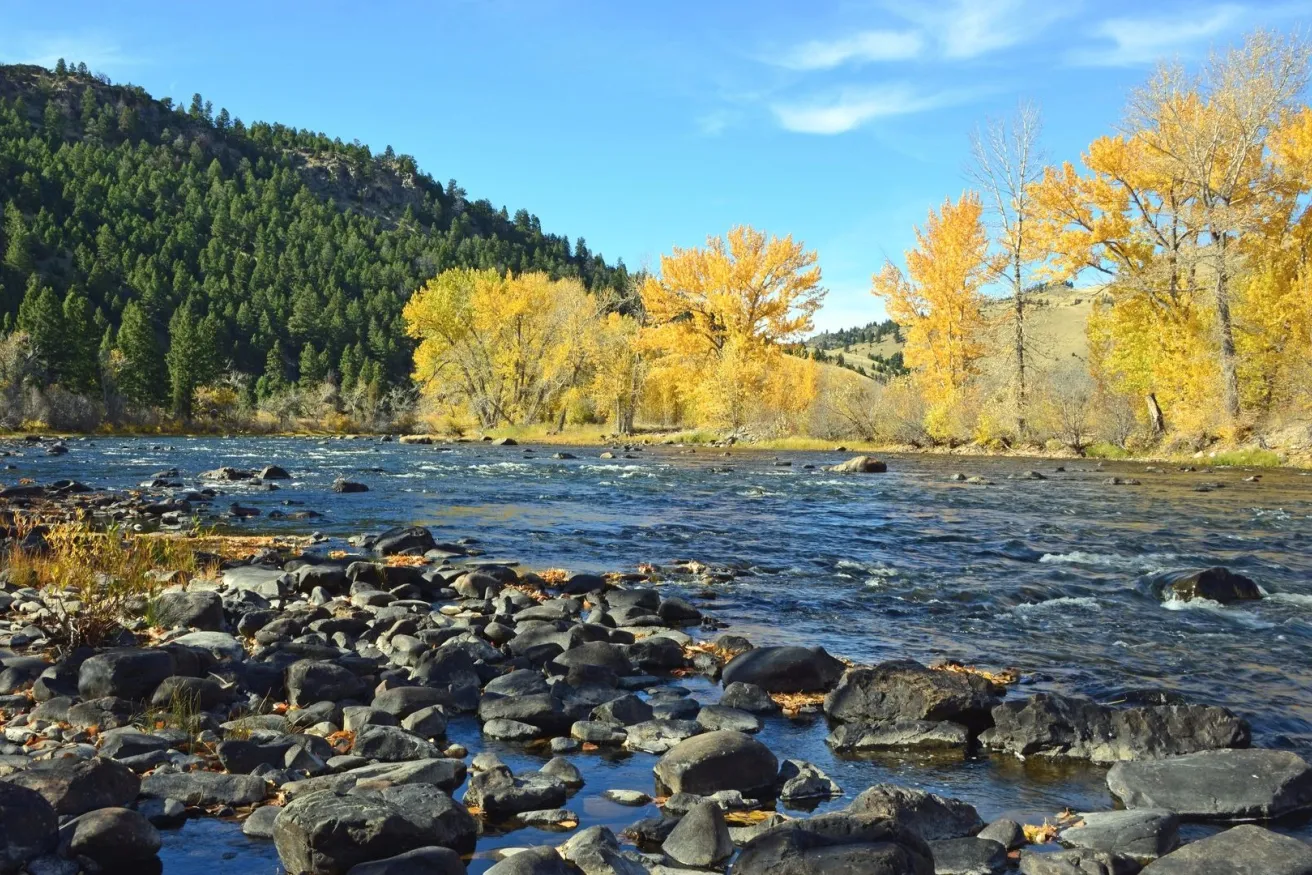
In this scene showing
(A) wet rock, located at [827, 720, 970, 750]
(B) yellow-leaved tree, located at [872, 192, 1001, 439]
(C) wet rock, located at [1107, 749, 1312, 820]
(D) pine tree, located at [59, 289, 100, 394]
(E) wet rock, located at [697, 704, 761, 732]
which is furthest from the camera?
(D) pine tree, located at [59, 289, 100, 394]

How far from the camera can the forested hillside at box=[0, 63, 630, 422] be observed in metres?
75.8

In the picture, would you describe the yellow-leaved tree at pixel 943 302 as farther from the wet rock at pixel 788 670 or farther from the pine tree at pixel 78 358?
the pine tree at pixel 78 358

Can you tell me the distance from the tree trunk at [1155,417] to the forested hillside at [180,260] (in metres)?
62.4

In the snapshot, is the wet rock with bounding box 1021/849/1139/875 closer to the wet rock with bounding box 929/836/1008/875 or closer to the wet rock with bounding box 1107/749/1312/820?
the wet rock with bounding box 929/836/1008/875

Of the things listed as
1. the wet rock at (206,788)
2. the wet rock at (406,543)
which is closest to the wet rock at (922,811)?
the wet rock at (206,788)

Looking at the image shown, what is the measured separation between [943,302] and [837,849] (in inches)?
1655

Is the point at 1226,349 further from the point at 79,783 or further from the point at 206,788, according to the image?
the point at 79,783

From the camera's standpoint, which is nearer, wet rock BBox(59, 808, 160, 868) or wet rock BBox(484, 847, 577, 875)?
wet rock BBox(484, 847, 577, 875)

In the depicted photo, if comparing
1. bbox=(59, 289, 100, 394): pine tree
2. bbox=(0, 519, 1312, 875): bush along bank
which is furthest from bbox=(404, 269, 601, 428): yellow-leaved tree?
bbox=(0, 519, 1312, 875): bush along bank

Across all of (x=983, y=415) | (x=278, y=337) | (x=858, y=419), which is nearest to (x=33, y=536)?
(x=983, y=415)

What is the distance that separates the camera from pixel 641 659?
282 inches

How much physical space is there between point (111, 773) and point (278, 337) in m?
122

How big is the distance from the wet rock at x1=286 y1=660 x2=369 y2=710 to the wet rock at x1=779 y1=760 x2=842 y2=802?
2.90 metres

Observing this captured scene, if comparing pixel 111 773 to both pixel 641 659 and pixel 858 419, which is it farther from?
pixel 858 419
